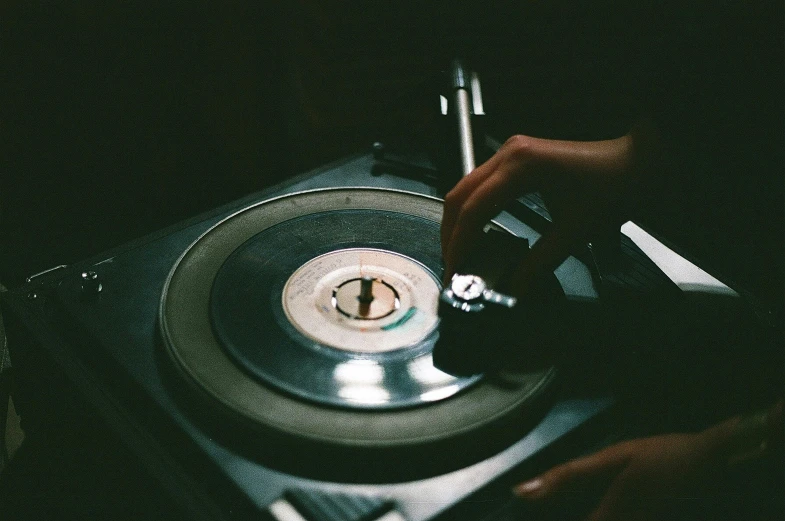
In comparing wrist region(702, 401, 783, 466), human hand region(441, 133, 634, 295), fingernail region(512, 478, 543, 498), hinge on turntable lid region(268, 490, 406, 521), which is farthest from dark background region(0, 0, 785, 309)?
hinge on turntable lid region(268, 490, 406, 521)

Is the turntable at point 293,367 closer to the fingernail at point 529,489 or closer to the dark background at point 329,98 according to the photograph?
the fingernail at point 529,489

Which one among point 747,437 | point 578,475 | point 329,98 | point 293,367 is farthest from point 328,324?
point 329,98

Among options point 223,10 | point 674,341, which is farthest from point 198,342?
point 223,10

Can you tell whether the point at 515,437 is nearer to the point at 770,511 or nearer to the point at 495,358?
the point at 495,358

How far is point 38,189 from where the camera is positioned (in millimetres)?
1229

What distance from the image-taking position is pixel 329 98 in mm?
1492

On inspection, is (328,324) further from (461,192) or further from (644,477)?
(644,477)

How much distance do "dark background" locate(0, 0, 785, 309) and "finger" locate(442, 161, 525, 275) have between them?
21cm

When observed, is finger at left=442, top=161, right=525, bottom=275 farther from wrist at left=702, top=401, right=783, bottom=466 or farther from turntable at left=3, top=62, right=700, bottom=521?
wrist at left=702, top=401, right=783, bottom=466

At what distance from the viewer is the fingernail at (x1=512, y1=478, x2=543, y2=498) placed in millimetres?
635

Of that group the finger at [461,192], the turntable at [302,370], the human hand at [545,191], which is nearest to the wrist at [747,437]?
the turntable at [302,370]

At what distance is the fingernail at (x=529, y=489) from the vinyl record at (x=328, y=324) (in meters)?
0.07

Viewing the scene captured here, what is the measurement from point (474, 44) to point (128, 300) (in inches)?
37.9

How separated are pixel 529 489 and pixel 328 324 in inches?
12.0
